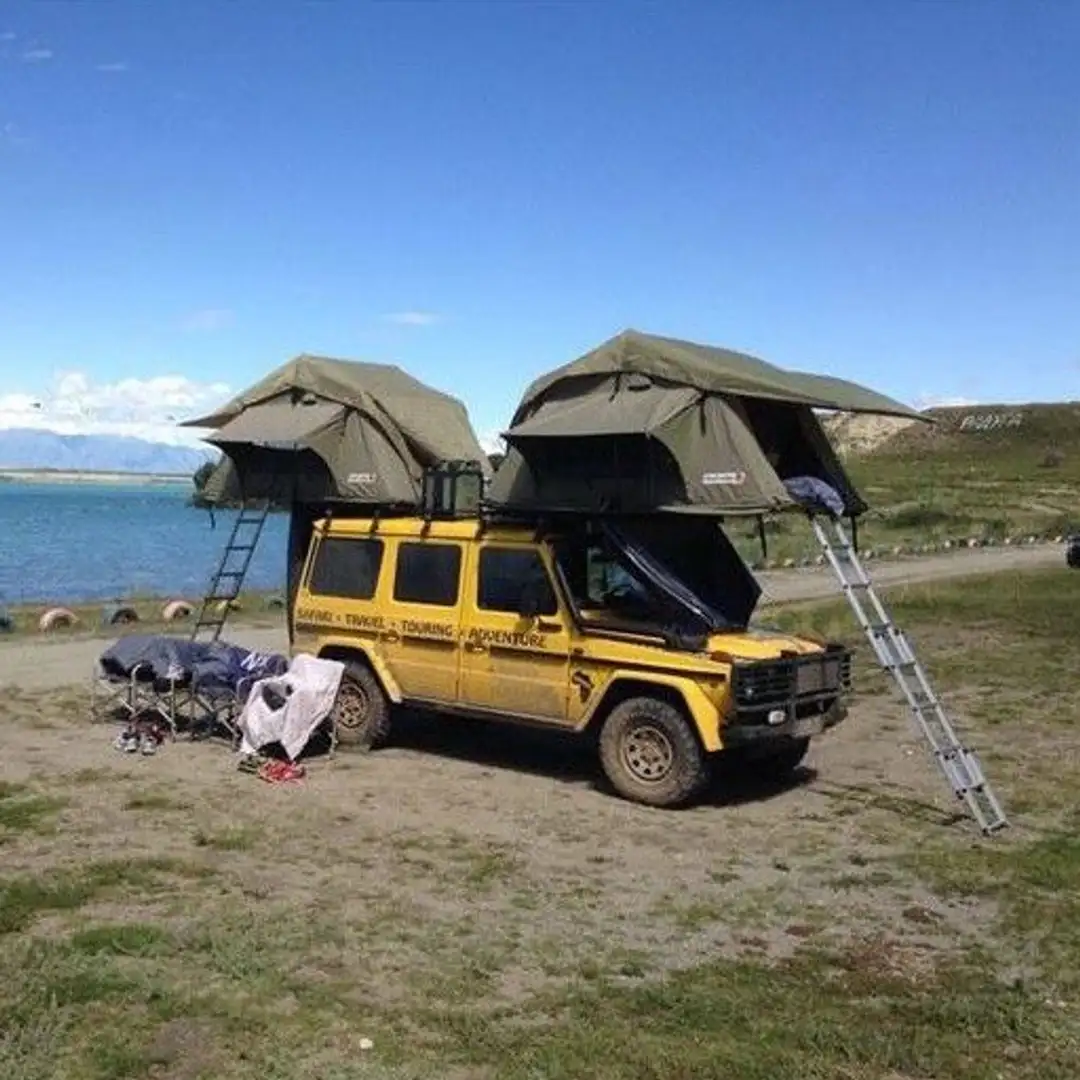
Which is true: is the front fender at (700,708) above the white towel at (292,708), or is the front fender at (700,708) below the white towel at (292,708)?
above

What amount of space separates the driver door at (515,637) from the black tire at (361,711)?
1041 mm

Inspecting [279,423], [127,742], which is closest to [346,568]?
[279,423]

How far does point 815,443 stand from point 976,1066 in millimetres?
7155

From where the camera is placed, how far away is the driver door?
1055cm

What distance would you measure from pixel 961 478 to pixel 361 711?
96989 millimetres

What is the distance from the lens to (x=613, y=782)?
401 inches

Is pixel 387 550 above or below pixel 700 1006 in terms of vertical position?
above

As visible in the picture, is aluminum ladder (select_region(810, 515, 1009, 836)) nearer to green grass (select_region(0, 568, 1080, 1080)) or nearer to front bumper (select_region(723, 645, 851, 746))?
green grass (select_region(0, 568, 1080, 1080))

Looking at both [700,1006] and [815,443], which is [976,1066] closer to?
[700,1006]

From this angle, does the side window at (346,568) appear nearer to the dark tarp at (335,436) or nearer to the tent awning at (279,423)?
the dark tarp at (335,436)

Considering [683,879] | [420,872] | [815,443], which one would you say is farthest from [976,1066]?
[815,443]

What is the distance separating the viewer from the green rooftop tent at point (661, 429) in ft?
32.8

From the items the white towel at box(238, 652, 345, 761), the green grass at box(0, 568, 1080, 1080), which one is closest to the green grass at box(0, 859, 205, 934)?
the green grass at box(0, 568, 1080, 1080)

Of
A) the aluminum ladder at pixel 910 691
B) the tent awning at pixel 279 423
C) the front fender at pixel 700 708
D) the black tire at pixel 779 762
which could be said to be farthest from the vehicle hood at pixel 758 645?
the tent awning at pixel 279 423
